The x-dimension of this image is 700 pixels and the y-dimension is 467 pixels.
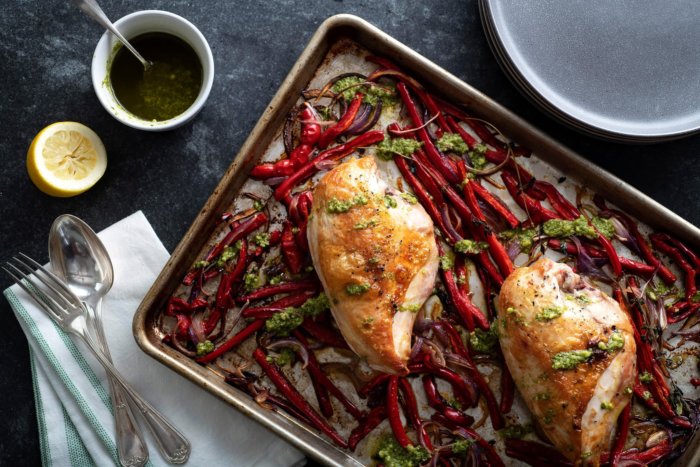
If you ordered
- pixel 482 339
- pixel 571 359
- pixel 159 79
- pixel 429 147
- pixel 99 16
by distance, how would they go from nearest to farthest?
pixel 571 359, pixel 99 16, pixel 482 339, pixel 429 147, pixel 159 79

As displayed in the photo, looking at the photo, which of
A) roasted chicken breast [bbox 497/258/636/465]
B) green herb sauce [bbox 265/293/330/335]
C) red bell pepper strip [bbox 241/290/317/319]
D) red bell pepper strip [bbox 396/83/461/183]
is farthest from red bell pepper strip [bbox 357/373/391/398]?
red bell pepper strip [bbox 396/83/461/183]

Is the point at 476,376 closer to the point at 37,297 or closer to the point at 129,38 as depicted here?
the point at 37,297

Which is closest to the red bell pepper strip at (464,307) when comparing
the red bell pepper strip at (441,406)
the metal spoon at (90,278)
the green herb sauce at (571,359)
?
the red bell pepper strip at (441,406)

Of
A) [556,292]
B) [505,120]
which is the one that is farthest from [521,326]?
[505,120]

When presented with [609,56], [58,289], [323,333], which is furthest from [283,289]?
[609,56]

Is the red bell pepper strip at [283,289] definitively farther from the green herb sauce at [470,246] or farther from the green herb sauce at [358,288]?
the green herb sauce at [470,246]

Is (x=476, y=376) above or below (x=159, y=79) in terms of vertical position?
below
